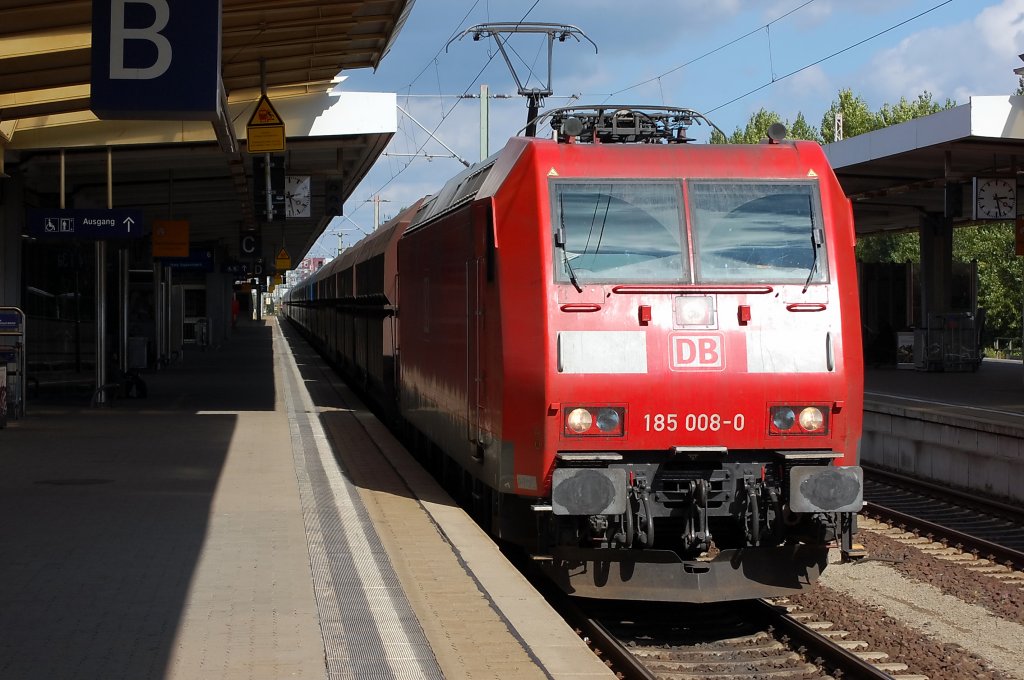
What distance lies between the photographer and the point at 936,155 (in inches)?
867

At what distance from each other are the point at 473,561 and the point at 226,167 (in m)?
16.4

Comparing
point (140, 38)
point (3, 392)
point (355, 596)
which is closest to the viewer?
point (355, 596)

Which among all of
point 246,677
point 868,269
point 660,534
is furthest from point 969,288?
point 246,677

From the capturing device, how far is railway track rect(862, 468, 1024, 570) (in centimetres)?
1115

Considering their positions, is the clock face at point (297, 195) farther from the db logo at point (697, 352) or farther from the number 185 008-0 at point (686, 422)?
the number 185 008-0 at point (686, 422)

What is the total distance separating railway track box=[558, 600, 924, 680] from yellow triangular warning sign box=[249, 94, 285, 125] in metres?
10.4

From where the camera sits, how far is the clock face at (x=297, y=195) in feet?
76.7

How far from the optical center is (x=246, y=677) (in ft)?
18.0

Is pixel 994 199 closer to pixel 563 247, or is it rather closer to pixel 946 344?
pixel 946 344

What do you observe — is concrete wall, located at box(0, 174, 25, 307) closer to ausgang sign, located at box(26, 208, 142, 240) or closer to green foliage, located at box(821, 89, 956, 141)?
ausgang sign, located at box(26, 208, 142, 240)

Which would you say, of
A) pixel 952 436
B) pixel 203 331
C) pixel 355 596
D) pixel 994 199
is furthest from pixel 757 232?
pixel 203 331

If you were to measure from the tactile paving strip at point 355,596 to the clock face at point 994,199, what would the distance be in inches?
571

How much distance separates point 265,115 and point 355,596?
11381 mm

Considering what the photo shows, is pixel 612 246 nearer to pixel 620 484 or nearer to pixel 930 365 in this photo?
pixel 620 484
